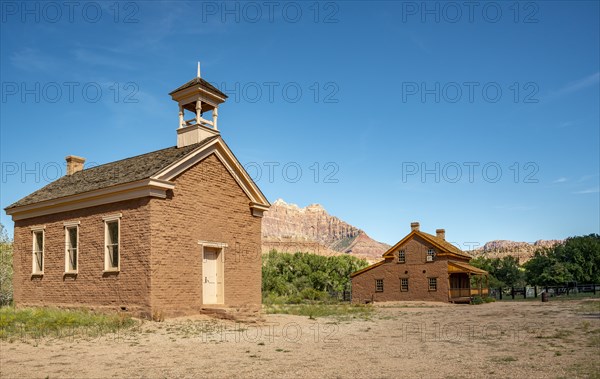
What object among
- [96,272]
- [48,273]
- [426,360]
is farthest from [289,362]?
[48,273]

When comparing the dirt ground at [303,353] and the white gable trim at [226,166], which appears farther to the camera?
the white gable trim at [226,166]

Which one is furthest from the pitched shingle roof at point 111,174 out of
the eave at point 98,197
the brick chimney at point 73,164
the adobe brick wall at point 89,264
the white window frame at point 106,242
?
the white window frame at point 106,242

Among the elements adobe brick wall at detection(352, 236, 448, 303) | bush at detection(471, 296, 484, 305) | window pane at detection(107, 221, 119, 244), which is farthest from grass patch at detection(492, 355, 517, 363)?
adobe brick wall at detection(352, 236, 448, 303)

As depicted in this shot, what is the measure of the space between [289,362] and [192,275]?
10.6m

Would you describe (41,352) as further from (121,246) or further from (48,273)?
(48,273)

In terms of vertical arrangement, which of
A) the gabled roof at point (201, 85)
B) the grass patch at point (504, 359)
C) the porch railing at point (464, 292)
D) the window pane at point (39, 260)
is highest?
the gabled roof at point (201, 85)

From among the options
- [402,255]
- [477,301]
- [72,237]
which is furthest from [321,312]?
[402,255]

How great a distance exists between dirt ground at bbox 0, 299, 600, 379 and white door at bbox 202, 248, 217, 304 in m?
2.91

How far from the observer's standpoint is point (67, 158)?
2997 cm

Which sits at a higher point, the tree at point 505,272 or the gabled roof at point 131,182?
the gabled roof at point 131,182

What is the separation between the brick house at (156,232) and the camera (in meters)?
19.9

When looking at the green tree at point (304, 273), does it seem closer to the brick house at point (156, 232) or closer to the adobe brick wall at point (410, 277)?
the adobe brick wall at point (410, 277)

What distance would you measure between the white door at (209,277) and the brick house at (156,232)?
0.04m

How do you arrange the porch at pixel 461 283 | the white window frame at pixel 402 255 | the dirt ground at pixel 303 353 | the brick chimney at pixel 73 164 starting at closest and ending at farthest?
the dirt ground at pixel 303 353, the brick chimney at pixel 73 164, the porch at pixel 461 283, the white window frame at pixel 402 255
